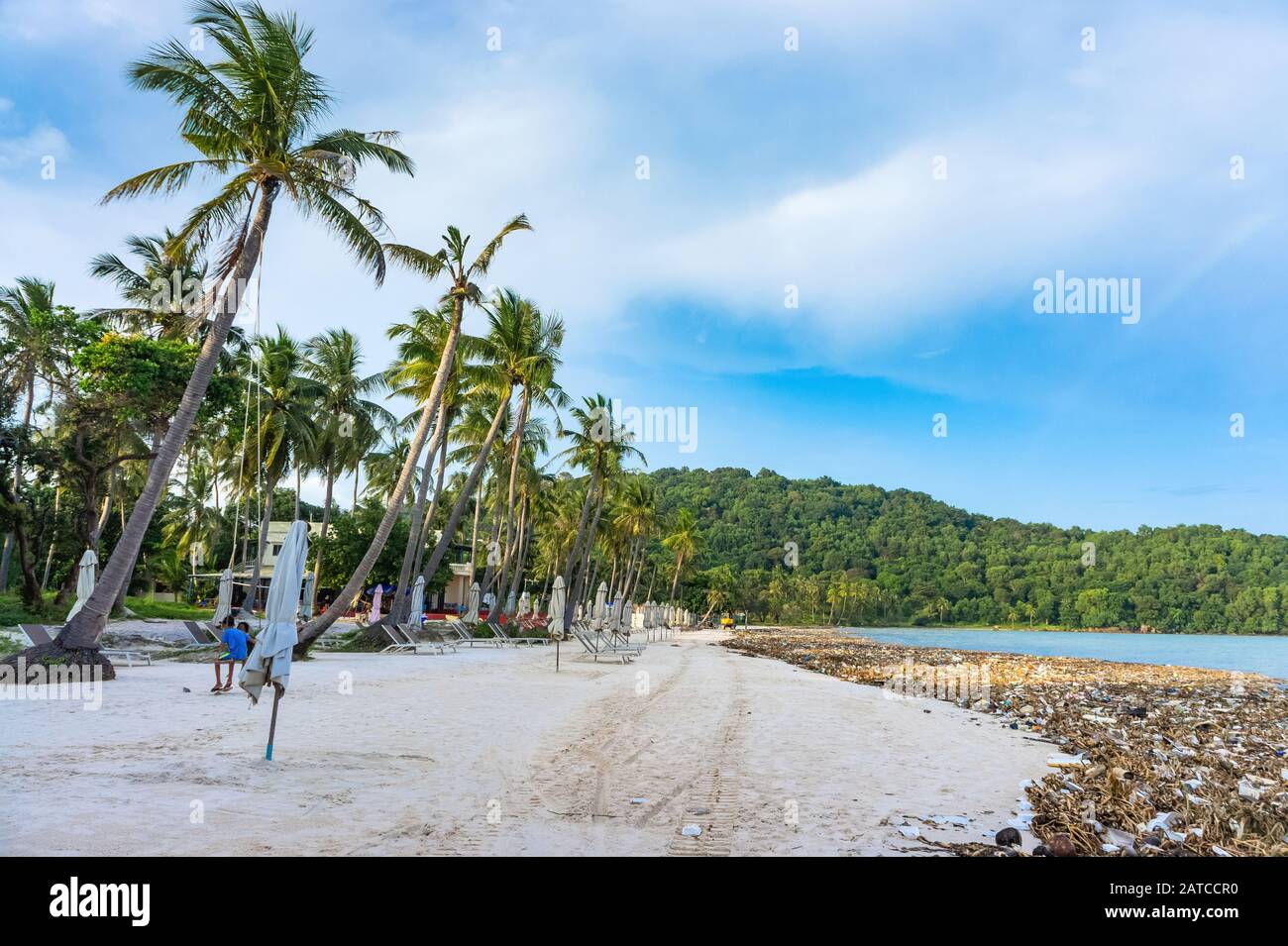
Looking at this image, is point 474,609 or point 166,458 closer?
point 166,458

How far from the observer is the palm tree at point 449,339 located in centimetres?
1653

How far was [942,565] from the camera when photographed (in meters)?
106

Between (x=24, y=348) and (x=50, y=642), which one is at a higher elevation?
(x=24, y=348)

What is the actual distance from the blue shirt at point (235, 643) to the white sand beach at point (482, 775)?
58 cm

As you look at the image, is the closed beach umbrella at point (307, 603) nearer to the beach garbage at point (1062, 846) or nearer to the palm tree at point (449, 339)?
the palm tree at point (449, 339)

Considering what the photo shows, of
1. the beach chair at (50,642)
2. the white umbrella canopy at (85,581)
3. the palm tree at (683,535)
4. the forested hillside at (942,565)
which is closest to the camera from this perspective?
the beach chair at (50,642)

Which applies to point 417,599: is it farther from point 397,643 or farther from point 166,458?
point 166,458

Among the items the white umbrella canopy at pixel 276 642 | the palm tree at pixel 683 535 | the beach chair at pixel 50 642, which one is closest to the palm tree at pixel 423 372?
the beach chair at pixel 50 642

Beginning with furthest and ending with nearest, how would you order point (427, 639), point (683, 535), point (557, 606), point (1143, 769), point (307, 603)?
point (683, 535) < point (307, 603) < point (557, 606) < point (427, 639) < point (1143, 769)

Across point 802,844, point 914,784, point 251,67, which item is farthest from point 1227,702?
point 251,67

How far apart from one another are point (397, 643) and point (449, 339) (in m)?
8.25

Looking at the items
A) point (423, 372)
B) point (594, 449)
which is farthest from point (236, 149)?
point (594, 449)
